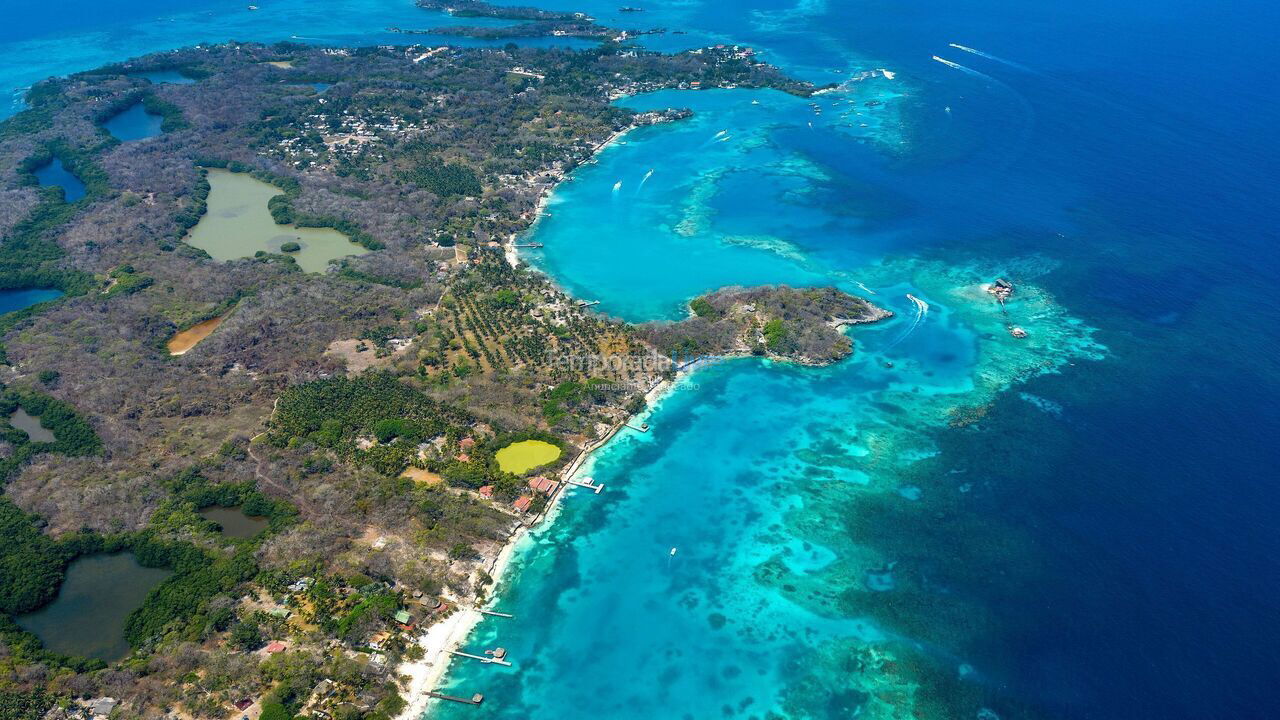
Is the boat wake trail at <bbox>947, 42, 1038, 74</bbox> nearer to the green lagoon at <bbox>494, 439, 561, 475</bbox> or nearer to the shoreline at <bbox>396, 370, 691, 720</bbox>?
the green lagoon at <bbox>494, 439, 561, 475</bbox>

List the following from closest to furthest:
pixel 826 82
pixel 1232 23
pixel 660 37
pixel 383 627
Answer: pixel 383 627, pixel 826 82, pixel 1232 23, pixel 660 37

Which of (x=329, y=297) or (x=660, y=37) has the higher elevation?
(x=660, y=37)

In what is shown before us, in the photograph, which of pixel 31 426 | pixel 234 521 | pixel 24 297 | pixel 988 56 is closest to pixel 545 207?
pixel 234 521

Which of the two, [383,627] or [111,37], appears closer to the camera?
[383,627]

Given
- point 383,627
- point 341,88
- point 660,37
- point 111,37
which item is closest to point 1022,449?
point 383,627

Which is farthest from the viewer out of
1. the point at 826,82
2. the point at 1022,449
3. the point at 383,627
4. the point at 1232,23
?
the point at 1232,23

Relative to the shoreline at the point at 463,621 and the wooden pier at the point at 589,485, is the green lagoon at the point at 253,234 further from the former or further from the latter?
the wooden pier at the point at 589,485

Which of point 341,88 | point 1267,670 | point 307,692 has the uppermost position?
point 341,88

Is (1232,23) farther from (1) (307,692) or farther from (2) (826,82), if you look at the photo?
(1) (307,692)
